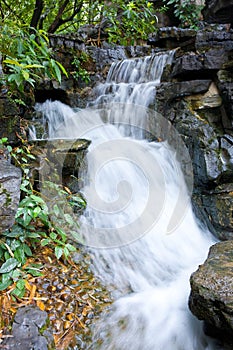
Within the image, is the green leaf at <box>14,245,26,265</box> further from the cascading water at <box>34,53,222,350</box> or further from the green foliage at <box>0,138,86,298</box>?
the cascading water at <box>34,53,222,350</box>

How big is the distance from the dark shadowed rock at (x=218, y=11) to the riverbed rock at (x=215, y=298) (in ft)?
30.9

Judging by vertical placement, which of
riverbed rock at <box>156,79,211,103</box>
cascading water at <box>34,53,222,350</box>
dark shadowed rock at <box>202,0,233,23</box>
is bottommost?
cascading water at <box>34,53,222,350</box>

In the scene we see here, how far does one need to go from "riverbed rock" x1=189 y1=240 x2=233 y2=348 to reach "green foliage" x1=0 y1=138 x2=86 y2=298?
1.23 m

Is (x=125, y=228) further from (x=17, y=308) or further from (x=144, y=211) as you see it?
(x=17, y=308)

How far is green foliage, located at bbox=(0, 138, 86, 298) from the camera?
7.23ft

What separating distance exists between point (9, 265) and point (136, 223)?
1869 mm

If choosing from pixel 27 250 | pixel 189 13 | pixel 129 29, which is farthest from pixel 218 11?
pixel 27 250

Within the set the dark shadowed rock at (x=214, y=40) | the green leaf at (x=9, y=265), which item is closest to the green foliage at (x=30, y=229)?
the green leaf at (x=9, y=265)

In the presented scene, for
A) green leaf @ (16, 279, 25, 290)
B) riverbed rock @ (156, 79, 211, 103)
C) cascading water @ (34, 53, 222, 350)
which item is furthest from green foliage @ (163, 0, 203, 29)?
green leaf @ (16, 279, 25, 290)

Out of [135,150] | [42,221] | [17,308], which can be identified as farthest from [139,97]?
[17,308]

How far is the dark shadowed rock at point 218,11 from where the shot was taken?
866 cm

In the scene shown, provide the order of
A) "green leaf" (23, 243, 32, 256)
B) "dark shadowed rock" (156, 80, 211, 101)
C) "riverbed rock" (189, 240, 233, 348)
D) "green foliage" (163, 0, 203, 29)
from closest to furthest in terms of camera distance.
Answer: "riverbed rock" (189, 240, 233, 348) → "green leaf" (23, 243, 32, 256) → "dark shadowed rock" (156, 80, 211, 101) → "green foliage" (163, 0, 203, 29)

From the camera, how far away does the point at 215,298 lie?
1927 millimetres

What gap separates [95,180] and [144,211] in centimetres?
89
